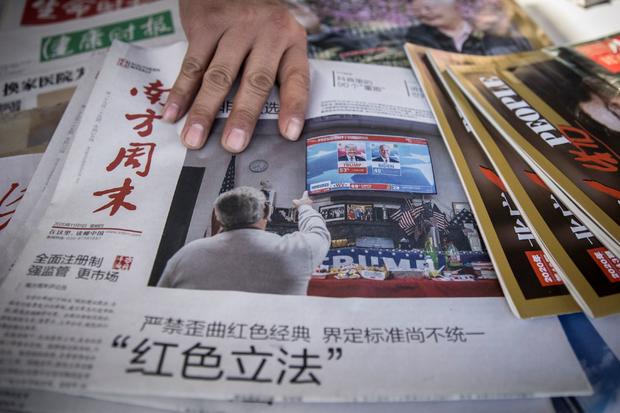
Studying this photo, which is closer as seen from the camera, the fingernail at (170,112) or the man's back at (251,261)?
the man's back at (251,261)

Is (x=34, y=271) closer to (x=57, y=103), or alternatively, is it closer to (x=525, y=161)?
(x=57, y=103)

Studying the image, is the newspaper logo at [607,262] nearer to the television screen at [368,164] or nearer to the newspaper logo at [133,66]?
the television screen at [368,164]

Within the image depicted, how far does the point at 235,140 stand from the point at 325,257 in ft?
0.61

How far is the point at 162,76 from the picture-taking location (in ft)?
1.85

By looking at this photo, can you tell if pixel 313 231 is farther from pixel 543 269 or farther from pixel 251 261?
pixel 543 269

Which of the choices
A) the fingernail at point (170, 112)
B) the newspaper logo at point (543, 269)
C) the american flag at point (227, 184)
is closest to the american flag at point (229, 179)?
the american flag at point (227, 184)

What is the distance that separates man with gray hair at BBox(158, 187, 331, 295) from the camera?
374mm

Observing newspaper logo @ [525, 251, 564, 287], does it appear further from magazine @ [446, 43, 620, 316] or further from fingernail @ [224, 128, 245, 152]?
fingernail @ [224, 128, 245, 152]

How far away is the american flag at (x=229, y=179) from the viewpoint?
0.45m

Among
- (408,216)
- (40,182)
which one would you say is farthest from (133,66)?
(408,216)

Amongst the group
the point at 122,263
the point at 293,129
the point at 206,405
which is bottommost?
the point at 206,405

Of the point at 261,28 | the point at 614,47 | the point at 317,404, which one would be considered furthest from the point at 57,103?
the point at 614,47

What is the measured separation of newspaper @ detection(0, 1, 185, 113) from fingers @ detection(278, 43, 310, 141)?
→ 217 millimetres

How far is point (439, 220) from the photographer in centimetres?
44
